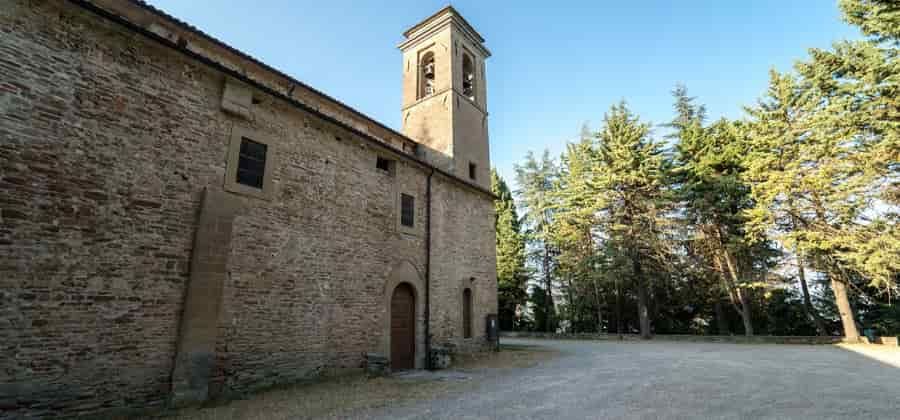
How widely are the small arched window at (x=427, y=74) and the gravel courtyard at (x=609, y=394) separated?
476 inches

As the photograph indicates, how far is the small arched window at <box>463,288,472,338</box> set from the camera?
1386 cm

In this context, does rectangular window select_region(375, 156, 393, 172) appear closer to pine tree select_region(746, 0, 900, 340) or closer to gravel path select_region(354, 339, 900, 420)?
gravel path select_region(354, 339, 900, 420)

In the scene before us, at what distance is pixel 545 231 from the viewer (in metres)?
28.1

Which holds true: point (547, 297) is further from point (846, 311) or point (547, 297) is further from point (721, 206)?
point (846, 311)

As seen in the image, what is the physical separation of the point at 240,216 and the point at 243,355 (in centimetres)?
257

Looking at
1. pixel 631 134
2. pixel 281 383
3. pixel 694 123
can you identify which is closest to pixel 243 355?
pixel 281 383

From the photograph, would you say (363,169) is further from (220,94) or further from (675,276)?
(675,276)

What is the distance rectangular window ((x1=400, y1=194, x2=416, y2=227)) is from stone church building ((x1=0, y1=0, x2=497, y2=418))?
165 millimetres

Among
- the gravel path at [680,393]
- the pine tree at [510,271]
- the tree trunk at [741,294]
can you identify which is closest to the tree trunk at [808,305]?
the tree trunk at [741,294]

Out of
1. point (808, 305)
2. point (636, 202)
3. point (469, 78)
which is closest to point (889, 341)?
point (808, 305)

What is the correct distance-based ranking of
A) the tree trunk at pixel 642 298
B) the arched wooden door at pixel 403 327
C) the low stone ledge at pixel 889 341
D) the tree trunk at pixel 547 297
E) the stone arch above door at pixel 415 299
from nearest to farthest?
the stone arch above door at pixel 415 299 → the arched wooden door at pixel 403 327 → the low stone ledge at pixel 889 341 → the tree trunk at pixel 642 298 → the tree trunk at pixel 547 297

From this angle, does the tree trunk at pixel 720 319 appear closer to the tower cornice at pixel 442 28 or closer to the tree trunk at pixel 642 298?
the tree trunk at pixel 642 298

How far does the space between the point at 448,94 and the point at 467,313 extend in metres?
8.60

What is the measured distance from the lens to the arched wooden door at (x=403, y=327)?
10702 mm
